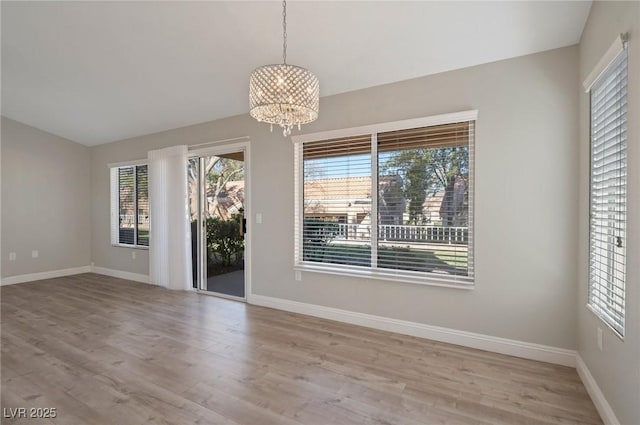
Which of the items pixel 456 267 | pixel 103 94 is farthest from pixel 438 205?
pixel 103 94

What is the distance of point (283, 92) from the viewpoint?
76.9 inches

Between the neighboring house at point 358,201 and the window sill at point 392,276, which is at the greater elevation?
the neighboring house at point 358,201

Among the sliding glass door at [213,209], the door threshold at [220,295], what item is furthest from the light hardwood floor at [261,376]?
the sliding glass door at [213,209]

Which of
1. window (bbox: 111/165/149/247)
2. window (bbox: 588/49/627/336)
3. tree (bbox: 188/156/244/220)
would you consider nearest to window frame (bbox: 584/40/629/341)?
window (bbox: 588/49/627/336)

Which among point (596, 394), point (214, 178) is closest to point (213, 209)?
point (214, 178)

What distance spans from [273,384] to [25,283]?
574cm

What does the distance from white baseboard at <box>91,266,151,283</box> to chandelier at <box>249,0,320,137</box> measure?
15.4 feet

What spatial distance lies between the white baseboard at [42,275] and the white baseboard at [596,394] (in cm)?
781

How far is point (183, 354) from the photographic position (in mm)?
2766

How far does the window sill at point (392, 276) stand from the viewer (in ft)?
9.69

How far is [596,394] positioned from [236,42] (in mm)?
3937

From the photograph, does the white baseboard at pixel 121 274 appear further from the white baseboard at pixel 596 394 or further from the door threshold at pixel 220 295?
the white baseboard at pixel 596 394

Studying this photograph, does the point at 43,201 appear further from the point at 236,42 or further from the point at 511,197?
the point at 511,197

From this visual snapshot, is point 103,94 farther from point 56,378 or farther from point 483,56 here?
point 483,56
